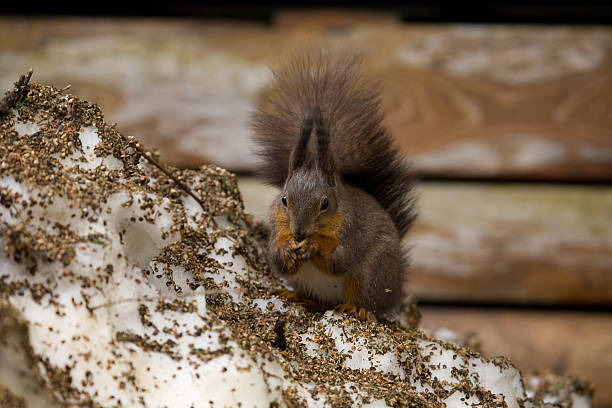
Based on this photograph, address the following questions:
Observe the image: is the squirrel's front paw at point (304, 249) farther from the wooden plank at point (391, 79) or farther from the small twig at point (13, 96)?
the wooden plank at point (391, 79)

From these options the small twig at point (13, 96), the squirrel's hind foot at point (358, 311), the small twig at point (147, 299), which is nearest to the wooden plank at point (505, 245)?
the squirrel's hind foot at point (358, 311)

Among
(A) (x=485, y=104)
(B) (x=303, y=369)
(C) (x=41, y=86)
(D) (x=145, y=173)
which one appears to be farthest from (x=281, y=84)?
(A) (x=485, y=104)

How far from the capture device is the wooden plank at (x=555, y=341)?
2.26 m

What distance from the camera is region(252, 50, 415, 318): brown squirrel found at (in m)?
1.24

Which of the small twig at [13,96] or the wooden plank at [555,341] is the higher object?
the wooden plank at [555,341]

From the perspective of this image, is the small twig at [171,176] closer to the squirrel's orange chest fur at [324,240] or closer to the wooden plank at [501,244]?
the squirrel's orange chest fur at [324,240]

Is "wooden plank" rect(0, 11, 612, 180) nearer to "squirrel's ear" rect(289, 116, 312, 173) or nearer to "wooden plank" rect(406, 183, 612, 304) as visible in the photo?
"wooden plank" rect(406, 183, 612, 304)

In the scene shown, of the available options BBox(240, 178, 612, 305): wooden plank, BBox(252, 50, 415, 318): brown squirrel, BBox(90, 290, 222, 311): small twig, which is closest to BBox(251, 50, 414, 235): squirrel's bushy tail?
BBox(252, 50, 415, 318): brown squirrel

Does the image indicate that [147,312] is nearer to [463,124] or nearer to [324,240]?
[324,240]

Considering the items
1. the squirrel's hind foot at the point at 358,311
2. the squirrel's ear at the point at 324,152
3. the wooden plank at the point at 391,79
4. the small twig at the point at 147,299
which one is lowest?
the small twig at the point at 147,299

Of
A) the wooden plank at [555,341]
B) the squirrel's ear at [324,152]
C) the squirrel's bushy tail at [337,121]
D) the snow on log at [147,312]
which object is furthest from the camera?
the wooden plank at [555,341]

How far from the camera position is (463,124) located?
7.57ft

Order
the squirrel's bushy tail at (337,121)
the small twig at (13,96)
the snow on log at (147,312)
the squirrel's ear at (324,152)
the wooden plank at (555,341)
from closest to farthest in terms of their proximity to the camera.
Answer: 1. the snow on log at (147,312)
2. the small twig at (13,96)
3. the squirrel's ear at (324,152)
4. the squirrel's bushy tail at (337,121)
5. the wooden plank at (555,341)

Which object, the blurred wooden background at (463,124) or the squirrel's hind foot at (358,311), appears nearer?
the squirrel's hind foot at (358,311)
